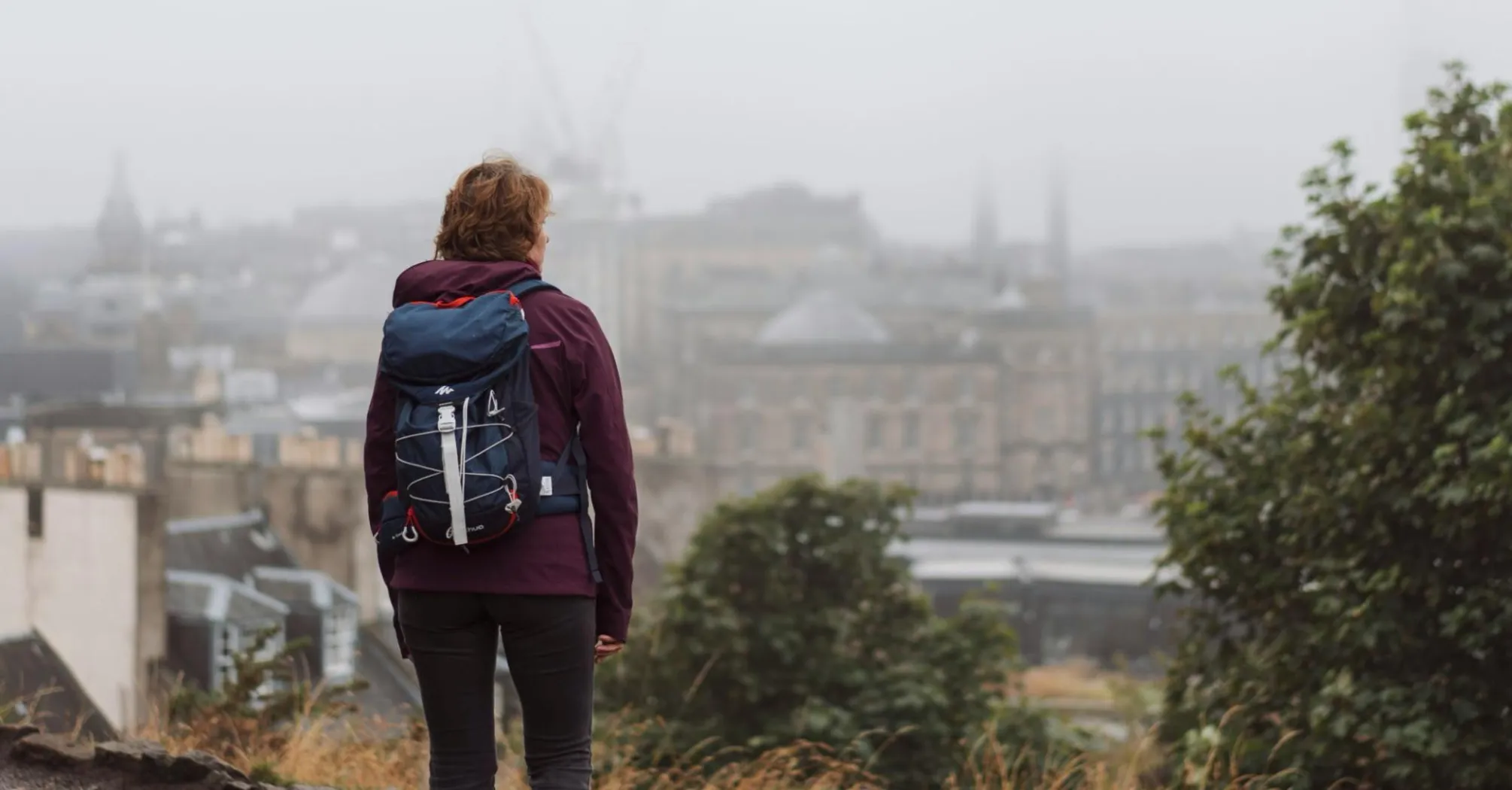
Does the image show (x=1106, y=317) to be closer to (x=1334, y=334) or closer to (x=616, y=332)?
(x=616, y=332)

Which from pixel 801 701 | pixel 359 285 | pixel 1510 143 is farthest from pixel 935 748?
pixel 359 285

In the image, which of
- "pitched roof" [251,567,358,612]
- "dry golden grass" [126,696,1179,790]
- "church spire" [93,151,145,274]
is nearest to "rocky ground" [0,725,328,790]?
"dry golden grass" [126,696,1179,790]

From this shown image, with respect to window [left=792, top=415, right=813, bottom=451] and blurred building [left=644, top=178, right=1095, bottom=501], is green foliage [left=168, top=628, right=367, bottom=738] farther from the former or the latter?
window [left=792, top=415, right=813, bottom=451]

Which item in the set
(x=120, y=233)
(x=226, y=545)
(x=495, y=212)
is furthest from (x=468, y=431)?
(x=120, y=233)

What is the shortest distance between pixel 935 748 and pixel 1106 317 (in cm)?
7686

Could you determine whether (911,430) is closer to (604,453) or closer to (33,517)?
(33,517)

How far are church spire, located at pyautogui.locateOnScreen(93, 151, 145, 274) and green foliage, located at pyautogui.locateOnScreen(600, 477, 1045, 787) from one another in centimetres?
5035

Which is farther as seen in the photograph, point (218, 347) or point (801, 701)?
point (218, 347)

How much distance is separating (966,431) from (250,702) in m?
78.0

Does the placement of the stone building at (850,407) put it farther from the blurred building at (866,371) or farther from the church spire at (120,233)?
the church spire at (120,233)

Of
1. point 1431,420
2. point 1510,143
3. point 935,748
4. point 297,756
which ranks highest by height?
point 1510,143

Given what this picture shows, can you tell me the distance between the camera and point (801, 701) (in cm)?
1302

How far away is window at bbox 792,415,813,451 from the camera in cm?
8075

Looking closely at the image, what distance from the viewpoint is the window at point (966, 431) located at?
274 feet
